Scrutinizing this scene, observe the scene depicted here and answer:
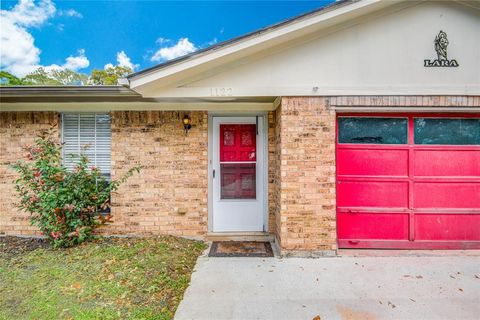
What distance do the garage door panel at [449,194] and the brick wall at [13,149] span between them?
20.9ft

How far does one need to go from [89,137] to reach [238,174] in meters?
2.82

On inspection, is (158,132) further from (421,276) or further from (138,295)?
(421,276)

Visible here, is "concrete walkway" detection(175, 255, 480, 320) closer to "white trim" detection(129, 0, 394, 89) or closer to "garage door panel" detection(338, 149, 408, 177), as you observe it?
"garage door panel" detection(338, 149, 408, 177)

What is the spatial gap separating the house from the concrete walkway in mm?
443

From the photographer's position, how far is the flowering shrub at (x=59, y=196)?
14.0 feet

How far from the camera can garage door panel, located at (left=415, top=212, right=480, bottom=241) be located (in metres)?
4.28

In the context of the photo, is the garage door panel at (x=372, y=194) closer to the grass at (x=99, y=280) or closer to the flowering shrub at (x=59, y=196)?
the grass at (x=99, y=280)

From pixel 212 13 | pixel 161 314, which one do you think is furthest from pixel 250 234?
pixel 212 13

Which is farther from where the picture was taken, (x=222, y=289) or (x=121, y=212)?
(x=121, y=212)

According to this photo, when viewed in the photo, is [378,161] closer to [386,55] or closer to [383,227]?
[383,227]

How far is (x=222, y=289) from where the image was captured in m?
3.17

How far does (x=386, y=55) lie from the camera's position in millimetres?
4000

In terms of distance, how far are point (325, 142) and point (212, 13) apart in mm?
9091

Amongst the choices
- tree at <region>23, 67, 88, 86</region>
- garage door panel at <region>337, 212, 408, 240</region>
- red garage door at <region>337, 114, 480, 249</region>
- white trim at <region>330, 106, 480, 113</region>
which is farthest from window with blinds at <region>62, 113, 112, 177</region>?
tree at <region>23, 67, 88, 86</region>
